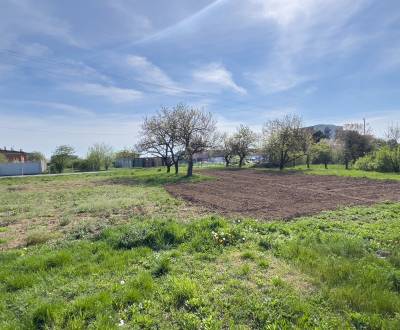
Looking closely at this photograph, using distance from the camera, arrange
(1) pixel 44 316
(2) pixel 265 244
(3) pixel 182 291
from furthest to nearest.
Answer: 1. (2) pixel 265 244
2. (3) pixel 182 291
3. (1) pixel 44 316

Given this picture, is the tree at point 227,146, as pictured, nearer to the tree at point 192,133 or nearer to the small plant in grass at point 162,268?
the tree at point 192,133

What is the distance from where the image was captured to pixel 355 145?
41625mm

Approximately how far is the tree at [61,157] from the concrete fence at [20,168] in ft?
17.4

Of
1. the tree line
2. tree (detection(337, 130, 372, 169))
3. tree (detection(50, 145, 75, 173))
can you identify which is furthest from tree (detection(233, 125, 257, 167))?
tree (detection(50, 145, 75, 173))

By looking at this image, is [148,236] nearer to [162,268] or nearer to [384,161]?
[162,268]

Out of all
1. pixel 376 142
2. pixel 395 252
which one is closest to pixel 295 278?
pixel 395 252

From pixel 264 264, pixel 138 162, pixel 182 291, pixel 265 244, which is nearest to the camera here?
pixel 182 291

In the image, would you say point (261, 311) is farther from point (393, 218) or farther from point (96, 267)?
point (393, 218)

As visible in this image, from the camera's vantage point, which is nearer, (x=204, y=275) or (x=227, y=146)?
(x=204, y=275)

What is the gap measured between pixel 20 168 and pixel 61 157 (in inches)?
342

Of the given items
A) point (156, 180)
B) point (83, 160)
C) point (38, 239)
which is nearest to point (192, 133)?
point (156, 180)

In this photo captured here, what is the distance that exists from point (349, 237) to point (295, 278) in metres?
2.83

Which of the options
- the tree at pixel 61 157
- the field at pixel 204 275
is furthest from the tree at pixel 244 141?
the field at pixel 204 275

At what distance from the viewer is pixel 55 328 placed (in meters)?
3.27
